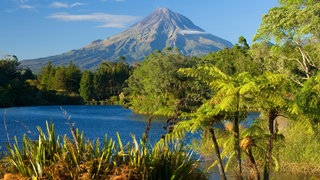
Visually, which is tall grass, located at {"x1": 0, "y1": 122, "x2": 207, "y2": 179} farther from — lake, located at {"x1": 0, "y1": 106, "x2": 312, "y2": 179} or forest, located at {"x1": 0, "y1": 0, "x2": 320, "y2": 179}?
lake, located at {"x1": 0, "y1": 106, "x2": 312, "y2": 179}

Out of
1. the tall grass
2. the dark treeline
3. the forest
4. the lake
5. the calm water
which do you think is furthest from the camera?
the dark treeline

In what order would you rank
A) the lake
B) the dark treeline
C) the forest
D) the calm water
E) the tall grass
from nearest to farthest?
the tall grass < the forest < the lake < the calm water < the dark treeline

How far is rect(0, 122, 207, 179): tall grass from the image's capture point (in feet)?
15.9

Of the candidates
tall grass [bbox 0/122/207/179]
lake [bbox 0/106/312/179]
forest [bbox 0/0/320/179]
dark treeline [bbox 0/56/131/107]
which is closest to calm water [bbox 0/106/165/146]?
lake [bbox 0/106/312/179]

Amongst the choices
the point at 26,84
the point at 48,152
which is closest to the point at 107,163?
the point at 48,152

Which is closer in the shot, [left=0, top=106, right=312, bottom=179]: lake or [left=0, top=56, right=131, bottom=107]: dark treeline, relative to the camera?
[left=0, top=106, right=312, bottom=179]: lake

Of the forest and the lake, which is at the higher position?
the forest

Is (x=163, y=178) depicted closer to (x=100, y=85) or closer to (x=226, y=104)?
(x=226, y=104)

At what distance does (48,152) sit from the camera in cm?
526

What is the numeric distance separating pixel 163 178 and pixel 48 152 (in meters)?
1.40

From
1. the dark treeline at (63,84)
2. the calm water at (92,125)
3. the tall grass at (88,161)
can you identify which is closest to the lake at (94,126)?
the calm water at (92,125)

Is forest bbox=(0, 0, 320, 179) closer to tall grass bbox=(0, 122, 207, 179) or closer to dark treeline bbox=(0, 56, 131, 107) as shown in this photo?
tall grass bbox=(0, 122, 207, 179)

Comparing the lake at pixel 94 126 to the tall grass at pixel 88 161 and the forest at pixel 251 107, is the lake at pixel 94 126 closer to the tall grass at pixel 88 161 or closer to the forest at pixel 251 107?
the forest at pixel 251 107

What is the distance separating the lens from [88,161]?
4871 millimetres
